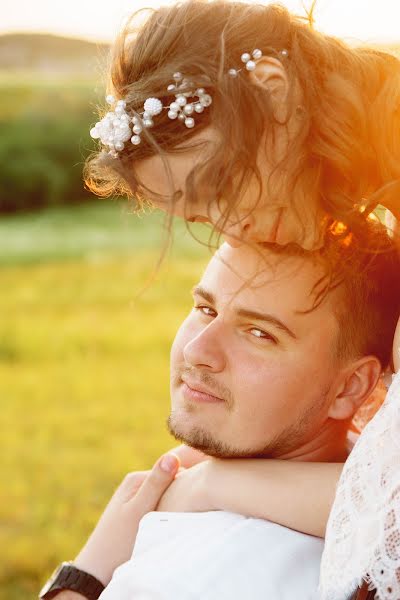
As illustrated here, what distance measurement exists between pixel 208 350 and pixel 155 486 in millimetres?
431

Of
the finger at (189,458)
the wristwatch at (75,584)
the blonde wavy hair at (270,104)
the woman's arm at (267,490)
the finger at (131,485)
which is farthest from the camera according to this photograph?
the finger at (189,458)

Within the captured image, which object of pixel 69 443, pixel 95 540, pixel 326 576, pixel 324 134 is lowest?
pixel 69 443

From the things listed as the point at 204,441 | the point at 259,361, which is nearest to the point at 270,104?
the point at 259,361

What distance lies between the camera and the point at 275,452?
239 centimetres

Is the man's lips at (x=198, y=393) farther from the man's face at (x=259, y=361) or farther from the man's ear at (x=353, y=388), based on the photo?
the man's ear at (x=353, y=388)

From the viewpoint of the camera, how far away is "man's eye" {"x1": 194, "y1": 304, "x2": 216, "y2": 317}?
2.47 meters

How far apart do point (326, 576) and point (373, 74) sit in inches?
41.9

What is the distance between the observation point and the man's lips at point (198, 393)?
2.35 meters

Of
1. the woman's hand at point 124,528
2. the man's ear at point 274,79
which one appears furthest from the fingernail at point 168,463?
the man's ear at point 274,79

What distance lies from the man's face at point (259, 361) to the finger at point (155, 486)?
131 mm

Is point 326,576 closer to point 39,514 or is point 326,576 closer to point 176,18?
point 176,18

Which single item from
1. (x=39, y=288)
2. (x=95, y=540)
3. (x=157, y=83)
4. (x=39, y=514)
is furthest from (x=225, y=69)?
(x=39, y=288)

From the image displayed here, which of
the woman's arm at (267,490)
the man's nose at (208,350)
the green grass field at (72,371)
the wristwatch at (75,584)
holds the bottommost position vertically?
the green grass field at (72,371)

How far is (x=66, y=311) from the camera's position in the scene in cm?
1023
